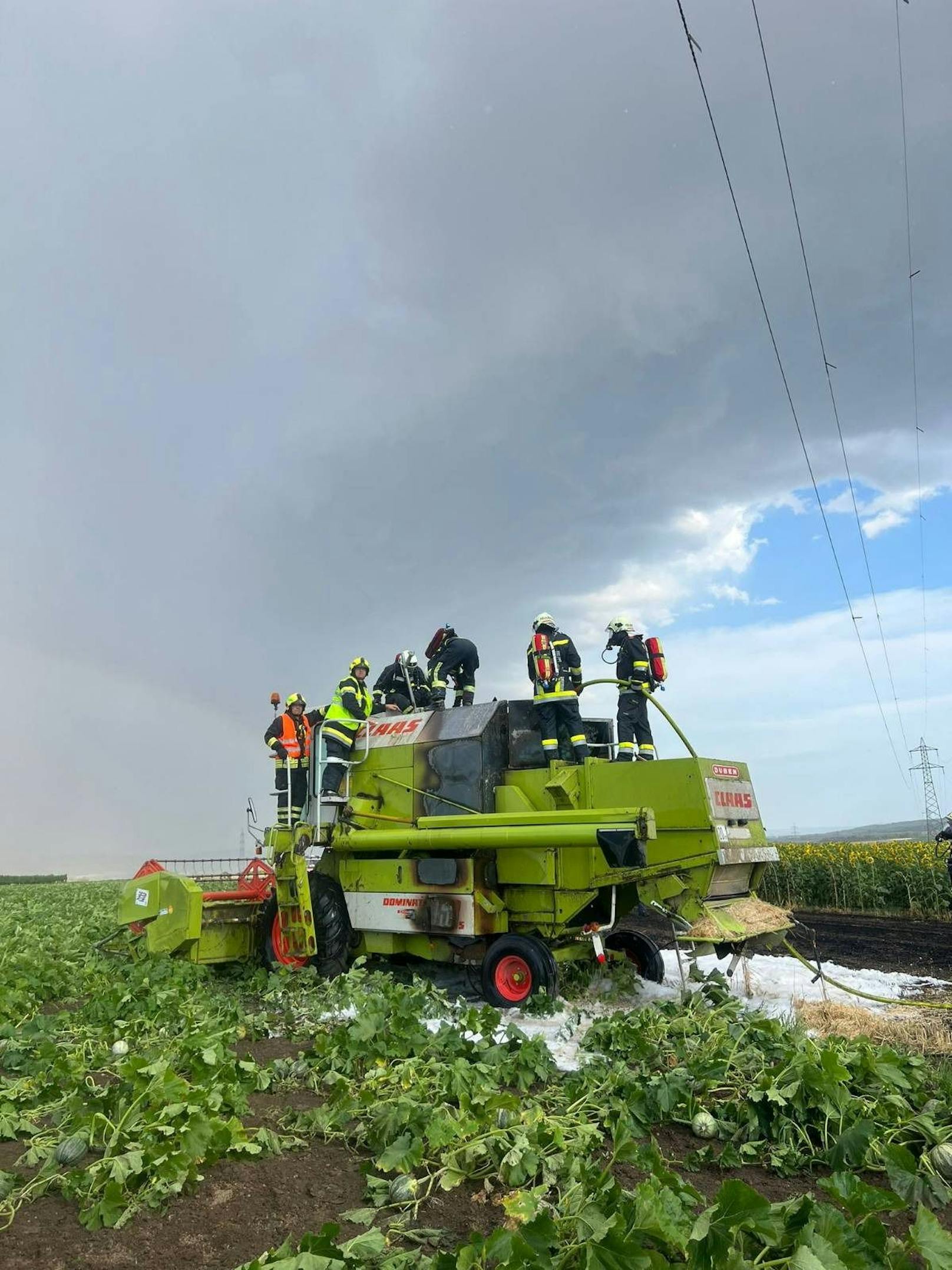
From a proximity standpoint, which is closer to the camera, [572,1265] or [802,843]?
[572,1265]

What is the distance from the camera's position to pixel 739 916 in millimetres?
7648

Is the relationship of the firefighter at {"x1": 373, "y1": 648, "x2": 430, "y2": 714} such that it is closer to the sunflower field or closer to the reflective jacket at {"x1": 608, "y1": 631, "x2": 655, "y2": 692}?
the reflective jacket at {"x1": 608, "y1": 631, "x2": 655, "y2": 692}

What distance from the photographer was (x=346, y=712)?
33.5 ft

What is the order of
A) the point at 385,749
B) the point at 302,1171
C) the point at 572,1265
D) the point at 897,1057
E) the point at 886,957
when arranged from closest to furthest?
the point at 572,1265, the point at 302,1171, the point at 897,1057, the point at 385,749, the point at 886,957

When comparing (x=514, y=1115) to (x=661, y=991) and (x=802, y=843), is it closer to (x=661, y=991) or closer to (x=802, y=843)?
(x=661, y=991)

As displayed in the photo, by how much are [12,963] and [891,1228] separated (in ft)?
29.5

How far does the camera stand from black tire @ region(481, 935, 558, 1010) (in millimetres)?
7727

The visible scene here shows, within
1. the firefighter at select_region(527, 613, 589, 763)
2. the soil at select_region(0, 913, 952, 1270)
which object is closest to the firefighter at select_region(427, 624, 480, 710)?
the firefighter at select_region(527, 613, 589, 763)

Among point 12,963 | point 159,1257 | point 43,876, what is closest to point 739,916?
point 159,1257

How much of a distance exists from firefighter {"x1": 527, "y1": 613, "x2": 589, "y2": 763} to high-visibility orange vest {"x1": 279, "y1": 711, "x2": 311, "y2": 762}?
10.9ft

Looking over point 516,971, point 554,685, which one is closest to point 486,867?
point 516,971

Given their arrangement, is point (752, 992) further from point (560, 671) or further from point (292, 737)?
point (292, 737)

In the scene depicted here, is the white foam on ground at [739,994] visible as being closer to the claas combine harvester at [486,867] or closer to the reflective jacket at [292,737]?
the claas combine harvester at [486,867]

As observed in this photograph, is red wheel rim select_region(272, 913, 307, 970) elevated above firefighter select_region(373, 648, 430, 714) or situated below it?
below
